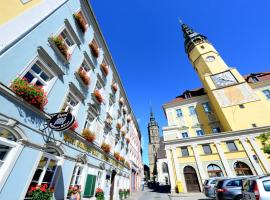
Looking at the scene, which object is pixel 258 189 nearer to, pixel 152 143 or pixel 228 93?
pixel 228 93

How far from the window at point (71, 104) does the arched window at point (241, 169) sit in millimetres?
22432

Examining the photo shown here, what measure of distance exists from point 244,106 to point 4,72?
2934 cm

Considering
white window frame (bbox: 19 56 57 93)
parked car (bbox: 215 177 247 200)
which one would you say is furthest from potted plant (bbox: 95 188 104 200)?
parked car (bbox: 215 177 247 200)

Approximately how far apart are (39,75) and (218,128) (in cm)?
2853

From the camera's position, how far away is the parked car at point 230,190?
915 cm

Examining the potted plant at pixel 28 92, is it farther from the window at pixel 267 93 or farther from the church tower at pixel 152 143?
the church tower at pixel 152 143

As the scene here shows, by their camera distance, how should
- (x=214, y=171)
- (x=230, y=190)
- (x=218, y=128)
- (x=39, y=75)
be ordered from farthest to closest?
(x=218, y=128)
(x=214, y=171)
(x=230, y=190)
(x=39, y=75)

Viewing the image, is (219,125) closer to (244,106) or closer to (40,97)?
(244,106)

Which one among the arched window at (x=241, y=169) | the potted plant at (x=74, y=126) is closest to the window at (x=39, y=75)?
the potted plant at (x=74, y=126)

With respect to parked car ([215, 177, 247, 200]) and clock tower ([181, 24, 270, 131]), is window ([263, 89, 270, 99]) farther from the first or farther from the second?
parked car ([215, 177, 247, 200])

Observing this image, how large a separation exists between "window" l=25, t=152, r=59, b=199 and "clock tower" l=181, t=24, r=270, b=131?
24591 millimetres

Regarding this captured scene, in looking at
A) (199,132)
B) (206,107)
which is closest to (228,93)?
(206,107)

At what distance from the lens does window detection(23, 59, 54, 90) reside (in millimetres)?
6766

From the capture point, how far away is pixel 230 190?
A: 9.52 m
